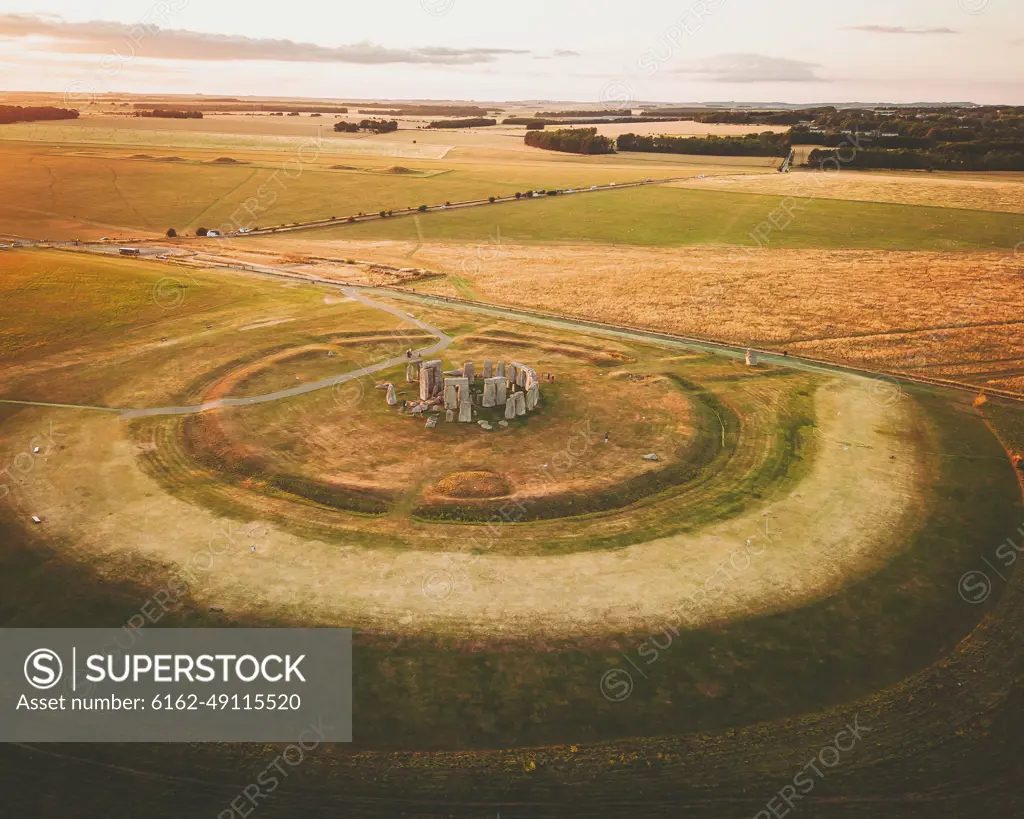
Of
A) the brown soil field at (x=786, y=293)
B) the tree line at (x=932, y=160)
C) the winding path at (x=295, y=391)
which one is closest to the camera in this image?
the winding path at (x=295, y=391)

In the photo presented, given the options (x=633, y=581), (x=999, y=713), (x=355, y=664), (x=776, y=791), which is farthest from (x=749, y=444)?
(x=355, y=664)

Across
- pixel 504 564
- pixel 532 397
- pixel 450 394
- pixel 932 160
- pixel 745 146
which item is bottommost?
pixel 504 564

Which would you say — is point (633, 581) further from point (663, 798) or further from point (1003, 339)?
point (1003, 339)

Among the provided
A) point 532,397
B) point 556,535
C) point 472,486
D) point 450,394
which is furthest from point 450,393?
point 556,535

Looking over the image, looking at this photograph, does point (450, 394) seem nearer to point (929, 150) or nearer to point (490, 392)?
point (490, 392)

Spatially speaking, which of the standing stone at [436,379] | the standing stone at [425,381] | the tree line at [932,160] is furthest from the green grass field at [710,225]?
the standing stone at [425,381]

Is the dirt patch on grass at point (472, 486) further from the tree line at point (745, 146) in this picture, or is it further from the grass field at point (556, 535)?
the tree line at point (745, 146)

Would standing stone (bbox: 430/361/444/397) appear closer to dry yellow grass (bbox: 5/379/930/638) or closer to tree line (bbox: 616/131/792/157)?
dry yellow grass (bbox: 5/379/930/638)

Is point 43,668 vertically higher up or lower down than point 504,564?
lower down
